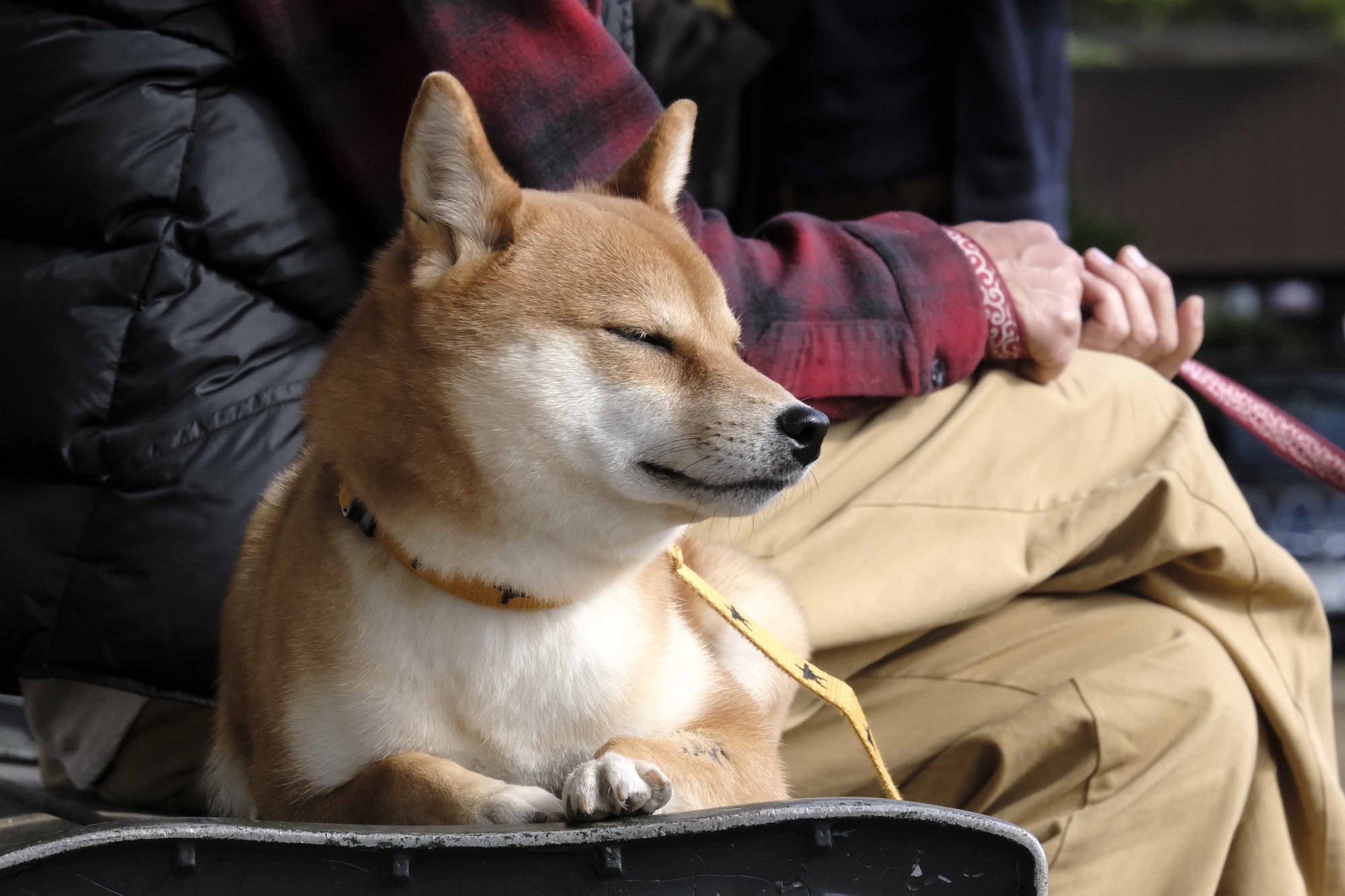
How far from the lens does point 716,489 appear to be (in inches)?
47.5

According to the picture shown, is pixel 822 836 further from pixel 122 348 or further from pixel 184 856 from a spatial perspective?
pixel 122 348

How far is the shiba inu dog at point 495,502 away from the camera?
118cm

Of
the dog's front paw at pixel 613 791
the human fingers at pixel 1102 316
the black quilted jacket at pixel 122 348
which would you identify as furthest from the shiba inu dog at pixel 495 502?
the human fingers at pixel 1102 316

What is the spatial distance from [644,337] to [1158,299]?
3.47 ft

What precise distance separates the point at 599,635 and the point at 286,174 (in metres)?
0.76

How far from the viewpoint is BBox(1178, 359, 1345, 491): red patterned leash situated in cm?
194

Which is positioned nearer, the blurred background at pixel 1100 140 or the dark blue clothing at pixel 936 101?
the dark blue clothing at pixel 936 101

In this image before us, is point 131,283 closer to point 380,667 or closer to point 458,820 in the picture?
point 380,667

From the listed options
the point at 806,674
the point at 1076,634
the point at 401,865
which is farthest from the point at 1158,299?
the point at 401,865

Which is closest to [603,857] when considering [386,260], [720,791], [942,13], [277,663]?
[720,791]

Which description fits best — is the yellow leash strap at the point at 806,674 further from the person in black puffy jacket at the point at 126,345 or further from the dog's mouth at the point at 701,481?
the person in black puffy jacket at the point at 126,345

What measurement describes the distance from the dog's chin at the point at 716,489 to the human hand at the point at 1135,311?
0.88m

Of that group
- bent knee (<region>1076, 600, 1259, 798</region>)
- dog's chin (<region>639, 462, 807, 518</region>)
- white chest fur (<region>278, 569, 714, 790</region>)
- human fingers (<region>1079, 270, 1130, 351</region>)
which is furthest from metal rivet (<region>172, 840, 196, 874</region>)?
human fingers (<region>1079, 270, 1130, 351</region>)

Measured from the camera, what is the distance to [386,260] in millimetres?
1323
